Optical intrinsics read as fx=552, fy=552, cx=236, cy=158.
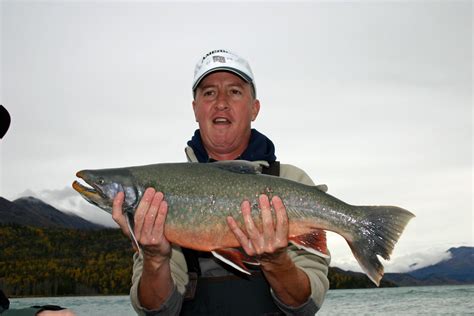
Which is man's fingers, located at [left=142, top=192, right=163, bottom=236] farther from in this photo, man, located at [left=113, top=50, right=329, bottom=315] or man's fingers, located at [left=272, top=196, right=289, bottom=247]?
man's fingers, located at [left=272, top=196, right=289, bottom=247]

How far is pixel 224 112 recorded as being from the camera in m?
5.12

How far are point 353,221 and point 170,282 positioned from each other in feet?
5.13

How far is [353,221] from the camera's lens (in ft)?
14.5

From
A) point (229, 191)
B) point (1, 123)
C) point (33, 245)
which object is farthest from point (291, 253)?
point (33, 245)

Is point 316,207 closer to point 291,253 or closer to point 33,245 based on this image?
point 291,253

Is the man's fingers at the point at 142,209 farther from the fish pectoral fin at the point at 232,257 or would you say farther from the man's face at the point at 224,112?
the man's face at the point at 224,112

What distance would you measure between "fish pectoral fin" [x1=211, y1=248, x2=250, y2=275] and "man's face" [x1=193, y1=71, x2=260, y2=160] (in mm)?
1252

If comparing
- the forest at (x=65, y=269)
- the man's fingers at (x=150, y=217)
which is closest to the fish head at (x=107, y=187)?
the man's fingers at (x=150, y=217)

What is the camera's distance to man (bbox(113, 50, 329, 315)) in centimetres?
427

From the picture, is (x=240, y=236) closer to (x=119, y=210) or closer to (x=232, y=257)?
(x=232, y=257)

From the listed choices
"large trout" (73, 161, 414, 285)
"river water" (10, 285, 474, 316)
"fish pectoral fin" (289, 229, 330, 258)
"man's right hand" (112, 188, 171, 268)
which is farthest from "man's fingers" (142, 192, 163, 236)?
"river water" (10, 285, 474, 316)

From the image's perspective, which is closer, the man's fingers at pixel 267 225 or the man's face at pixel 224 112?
the man's fingers at pixel 267 225

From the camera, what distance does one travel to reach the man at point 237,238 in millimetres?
4270

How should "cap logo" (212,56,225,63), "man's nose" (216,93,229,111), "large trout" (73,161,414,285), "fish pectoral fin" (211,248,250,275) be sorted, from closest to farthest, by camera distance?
"fish pectoral fin" (211,248,250,275)
"large trout" (73,161,414,285)
"man's nose" (216,93,229,111)
"cap logo" (212,56,225,63)
